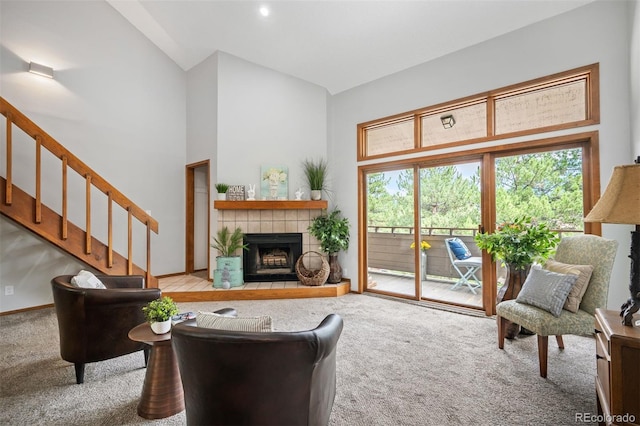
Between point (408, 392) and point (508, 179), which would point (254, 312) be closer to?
point (408, 392)

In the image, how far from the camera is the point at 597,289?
2.37m

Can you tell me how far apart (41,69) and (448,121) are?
5.63m

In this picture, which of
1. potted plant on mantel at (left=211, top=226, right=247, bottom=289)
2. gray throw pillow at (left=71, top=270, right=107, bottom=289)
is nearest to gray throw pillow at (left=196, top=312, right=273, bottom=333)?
gray throw pillow at (left=71, top=270, right=107, bottom=289)

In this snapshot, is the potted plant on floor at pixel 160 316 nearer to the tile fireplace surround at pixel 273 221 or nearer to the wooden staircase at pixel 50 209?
the wooden staircase at pixel 50 209

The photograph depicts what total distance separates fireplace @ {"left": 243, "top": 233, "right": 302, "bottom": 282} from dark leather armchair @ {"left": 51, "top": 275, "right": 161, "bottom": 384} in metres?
2.70

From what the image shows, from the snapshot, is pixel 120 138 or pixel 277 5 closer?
pixel 277 5

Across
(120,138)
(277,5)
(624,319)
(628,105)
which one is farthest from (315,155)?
(624,319)

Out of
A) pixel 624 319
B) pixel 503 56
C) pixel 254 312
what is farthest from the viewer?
pixel 254 312

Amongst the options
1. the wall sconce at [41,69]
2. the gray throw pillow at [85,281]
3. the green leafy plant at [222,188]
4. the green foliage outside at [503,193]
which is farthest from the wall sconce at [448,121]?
the wall sconce at [41,69]

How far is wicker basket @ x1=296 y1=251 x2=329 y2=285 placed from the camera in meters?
4.77

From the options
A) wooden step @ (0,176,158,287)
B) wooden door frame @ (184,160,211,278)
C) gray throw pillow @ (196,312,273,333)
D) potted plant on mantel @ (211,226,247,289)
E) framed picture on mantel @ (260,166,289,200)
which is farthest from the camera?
wooden door frame @ (184,160,211,278)

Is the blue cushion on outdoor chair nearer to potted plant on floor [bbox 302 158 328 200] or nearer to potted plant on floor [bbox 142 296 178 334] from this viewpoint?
potted plant on floor [bbox 302 158 328 200]

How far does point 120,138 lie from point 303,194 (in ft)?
10.3

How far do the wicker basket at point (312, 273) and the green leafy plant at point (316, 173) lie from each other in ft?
3.89
